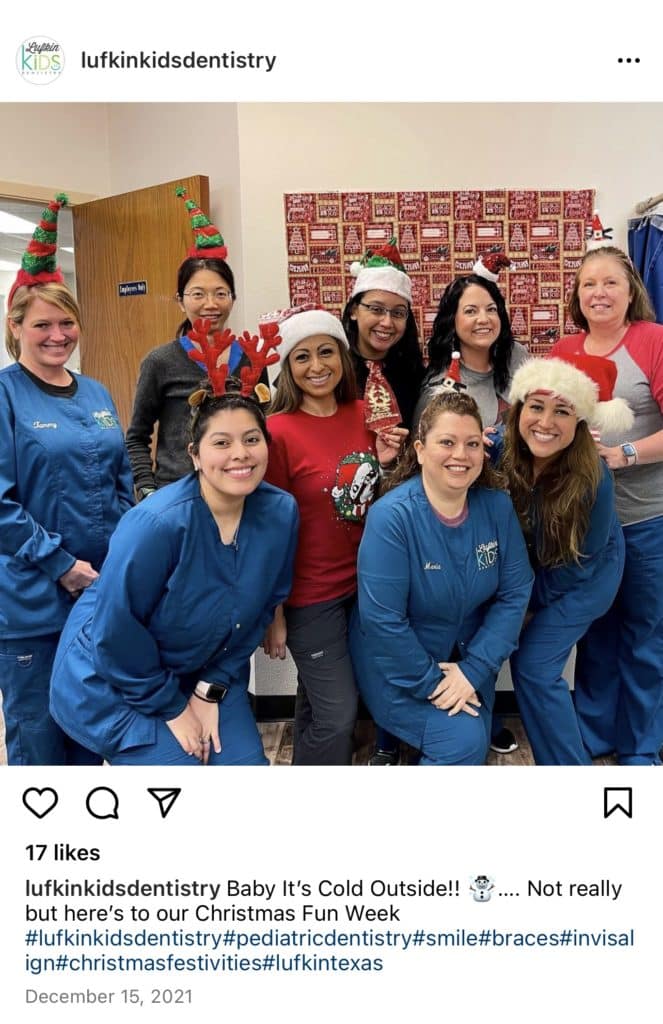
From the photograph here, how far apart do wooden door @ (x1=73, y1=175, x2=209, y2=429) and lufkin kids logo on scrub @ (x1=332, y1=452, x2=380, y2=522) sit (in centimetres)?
135

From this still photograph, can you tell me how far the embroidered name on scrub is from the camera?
173 centimetres

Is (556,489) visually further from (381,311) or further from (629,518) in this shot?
(381,311)

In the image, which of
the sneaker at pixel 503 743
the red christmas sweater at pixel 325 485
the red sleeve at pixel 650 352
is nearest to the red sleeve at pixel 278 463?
the red christmas sweater at pixel 325 485

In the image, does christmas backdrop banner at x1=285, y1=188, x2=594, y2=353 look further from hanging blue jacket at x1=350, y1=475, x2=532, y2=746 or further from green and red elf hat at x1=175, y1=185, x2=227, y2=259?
hanging blue jacket at x1=350, y1=475, x2=532, y2=746

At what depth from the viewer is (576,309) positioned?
Result: 2084 millimetres

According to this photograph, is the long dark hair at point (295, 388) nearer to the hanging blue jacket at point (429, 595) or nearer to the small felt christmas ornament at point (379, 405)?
the small felt christmas ornament at point (379, 405)

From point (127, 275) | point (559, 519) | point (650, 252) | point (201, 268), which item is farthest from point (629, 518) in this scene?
point (127, 275)

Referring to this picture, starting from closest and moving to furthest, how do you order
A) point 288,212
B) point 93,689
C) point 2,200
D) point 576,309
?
point 93,689 < point 576,309 < point 288,212 < point 2,200

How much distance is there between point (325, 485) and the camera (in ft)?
5.89

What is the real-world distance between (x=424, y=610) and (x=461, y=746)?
0.30 meters
